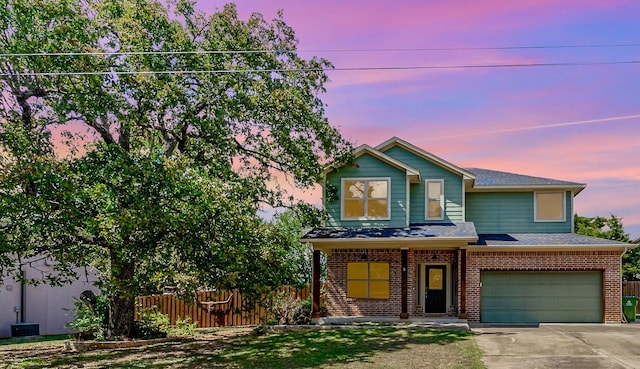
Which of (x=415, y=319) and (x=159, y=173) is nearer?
(x=159, y=173)

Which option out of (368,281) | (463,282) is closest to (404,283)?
(368,281)

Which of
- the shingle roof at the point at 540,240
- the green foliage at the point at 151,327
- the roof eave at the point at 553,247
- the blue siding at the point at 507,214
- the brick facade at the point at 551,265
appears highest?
the blue siding at the point at 507,214

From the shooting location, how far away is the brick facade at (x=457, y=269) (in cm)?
2258

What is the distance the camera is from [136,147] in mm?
20016

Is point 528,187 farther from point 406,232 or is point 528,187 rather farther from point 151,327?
point 151,327

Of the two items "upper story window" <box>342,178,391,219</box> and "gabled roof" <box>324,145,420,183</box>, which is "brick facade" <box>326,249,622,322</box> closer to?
"upper story window" <box>342,178,391,219</box>

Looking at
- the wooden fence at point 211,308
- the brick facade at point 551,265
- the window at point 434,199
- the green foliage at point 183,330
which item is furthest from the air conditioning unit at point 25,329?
the brick facade at point 551,265

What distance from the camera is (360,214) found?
23.6m

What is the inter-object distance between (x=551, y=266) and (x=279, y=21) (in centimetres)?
1290

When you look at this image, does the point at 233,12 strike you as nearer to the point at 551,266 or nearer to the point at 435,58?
the point at 435,58

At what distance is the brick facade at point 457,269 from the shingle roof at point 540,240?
1.24 ft

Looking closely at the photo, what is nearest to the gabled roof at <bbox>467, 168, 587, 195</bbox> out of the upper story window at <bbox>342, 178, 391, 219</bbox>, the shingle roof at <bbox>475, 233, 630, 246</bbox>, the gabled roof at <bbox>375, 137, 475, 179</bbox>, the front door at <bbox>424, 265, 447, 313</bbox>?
the gabled roof at <bbox>375, 137, 475, 179</bbox>

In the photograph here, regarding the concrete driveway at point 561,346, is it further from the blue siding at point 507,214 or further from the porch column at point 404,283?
the blue siding at point 507,214

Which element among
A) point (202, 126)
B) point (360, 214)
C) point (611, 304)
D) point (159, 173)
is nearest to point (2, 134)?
point (159, 173)
